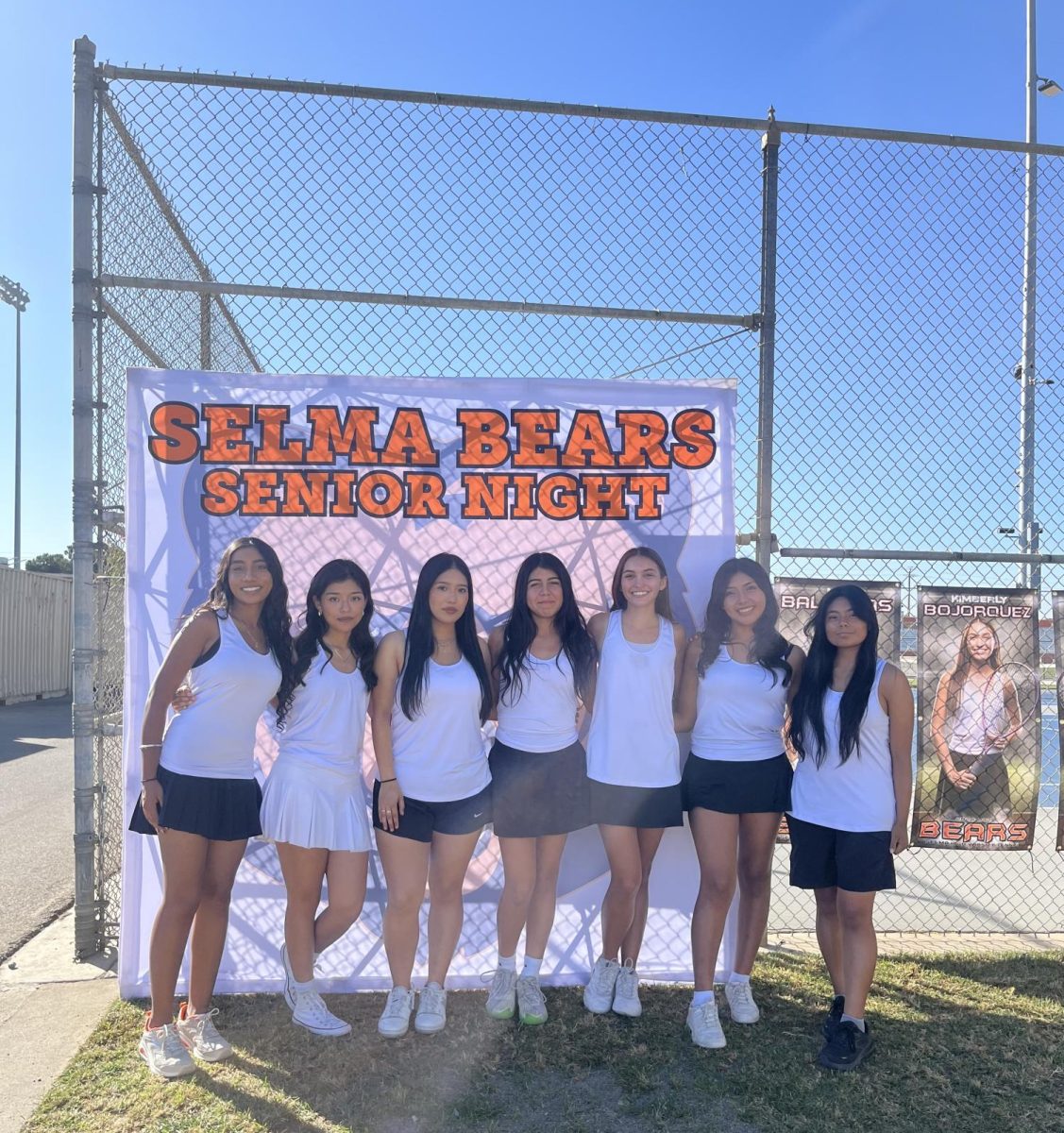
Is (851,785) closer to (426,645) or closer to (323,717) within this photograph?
(426,645)

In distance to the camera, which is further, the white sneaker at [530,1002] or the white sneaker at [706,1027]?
the white sneaker at [530,1002]

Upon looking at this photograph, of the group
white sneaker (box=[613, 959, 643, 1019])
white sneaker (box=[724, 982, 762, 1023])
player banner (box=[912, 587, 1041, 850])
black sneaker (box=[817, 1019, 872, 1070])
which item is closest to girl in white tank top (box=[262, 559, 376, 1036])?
white sneaker (box=[613, 959, 643, 1019])

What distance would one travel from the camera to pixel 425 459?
3.96 m

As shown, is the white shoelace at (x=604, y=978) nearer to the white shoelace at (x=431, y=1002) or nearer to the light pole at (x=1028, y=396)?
the white shoelace at (x=431, y=1002)

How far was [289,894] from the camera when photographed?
3334 mm

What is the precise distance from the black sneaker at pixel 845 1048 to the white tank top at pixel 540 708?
4.84ft

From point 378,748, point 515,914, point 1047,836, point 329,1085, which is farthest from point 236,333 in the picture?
point 1047,836

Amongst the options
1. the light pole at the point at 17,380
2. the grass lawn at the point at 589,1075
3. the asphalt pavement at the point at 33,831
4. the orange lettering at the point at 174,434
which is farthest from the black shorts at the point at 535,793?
the light pole at the point at 17,380

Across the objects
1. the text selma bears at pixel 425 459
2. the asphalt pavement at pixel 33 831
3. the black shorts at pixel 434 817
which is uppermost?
the text selma bears at pixel 425 459

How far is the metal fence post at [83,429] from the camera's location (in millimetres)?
3824

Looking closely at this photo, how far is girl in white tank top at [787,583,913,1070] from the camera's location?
10.6ft

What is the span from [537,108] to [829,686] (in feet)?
9.57

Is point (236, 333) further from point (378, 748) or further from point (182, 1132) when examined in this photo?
point (182, 1132)

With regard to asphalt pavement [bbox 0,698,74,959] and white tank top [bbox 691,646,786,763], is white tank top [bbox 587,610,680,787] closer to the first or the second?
white tank top [bbox 691,646,786,763]
